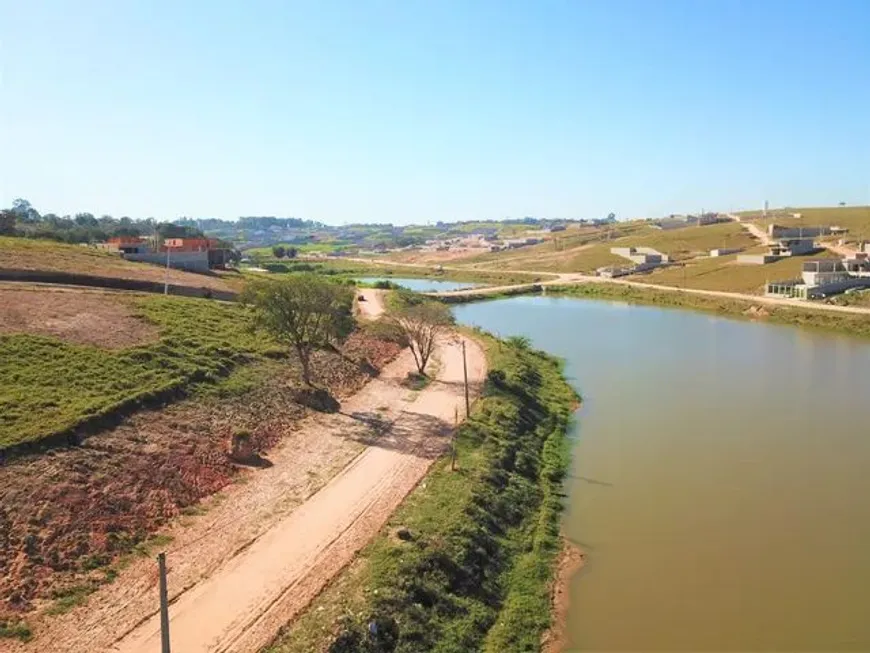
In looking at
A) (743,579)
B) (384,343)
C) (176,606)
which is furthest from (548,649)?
(384,343)

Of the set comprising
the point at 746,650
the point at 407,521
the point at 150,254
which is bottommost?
the point at 746,650

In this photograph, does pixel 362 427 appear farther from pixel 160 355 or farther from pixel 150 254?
pixel 150 254

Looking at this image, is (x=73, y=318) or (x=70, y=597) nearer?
(x=70, y=597)

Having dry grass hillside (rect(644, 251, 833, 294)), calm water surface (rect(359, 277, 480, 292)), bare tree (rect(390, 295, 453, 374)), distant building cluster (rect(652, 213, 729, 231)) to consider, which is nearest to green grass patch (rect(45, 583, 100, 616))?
bare tree (rect(390, 295, 453, 374))

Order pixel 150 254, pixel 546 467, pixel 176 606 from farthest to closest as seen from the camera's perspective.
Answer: pixel 150 254 → pixel 546 467 → pixel 176 606

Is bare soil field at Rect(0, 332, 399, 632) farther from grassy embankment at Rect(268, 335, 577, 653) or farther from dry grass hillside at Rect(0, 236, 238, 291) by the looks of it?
dry grass hillside at Rect(0, 236, 238, 291)

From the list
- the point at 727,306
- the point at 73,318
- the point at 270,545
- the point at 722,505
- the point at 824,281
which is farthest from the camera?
the point at 824,281

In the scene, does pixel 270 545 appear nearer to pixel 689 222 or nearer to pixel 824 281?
pixel 824 281

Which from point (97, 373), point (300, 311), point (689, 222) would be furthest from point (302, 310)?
point (689, 222)
